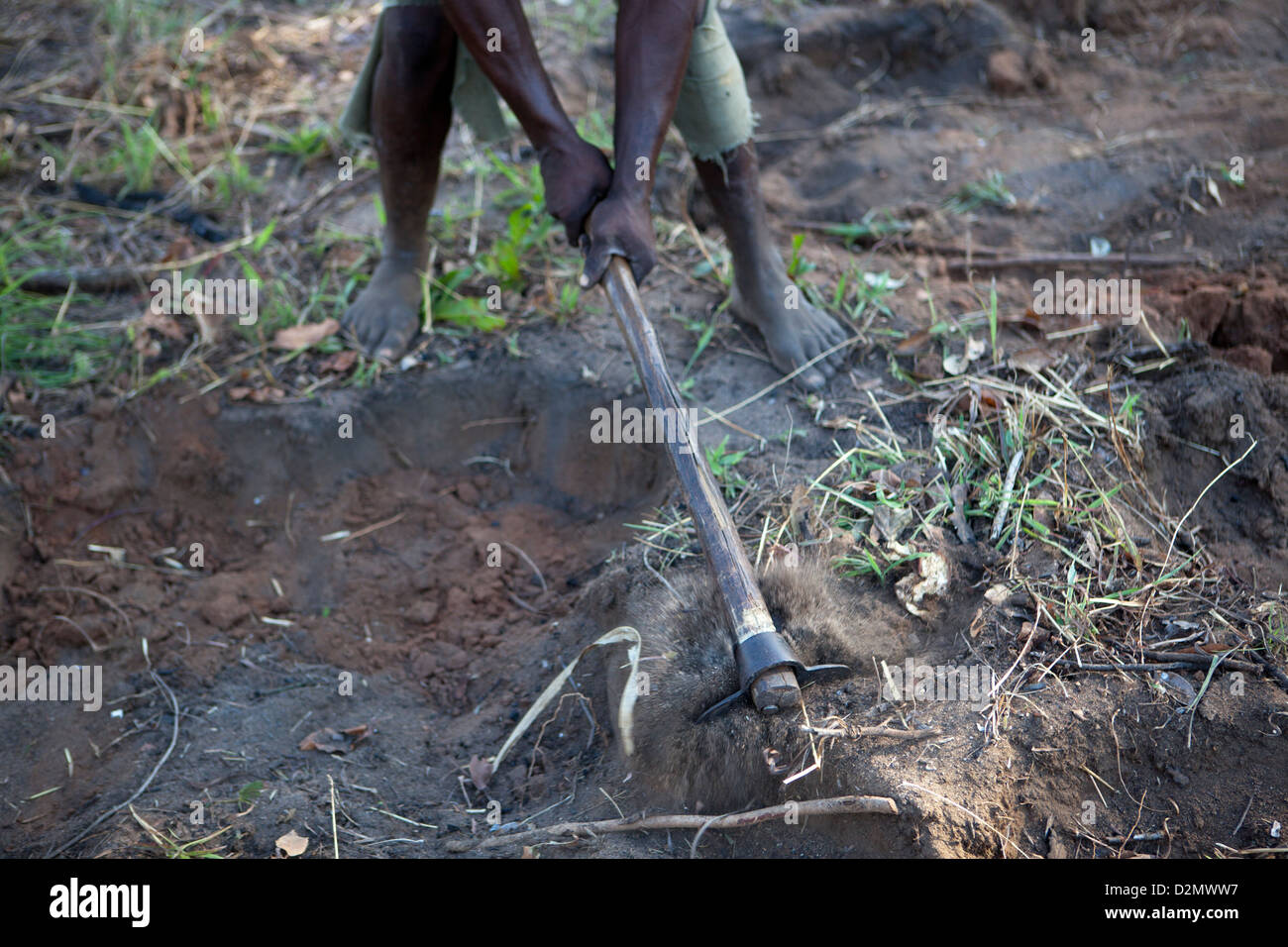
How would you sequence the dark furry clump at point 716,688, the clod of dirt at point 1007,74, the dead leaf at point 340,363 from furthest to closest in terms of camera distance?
the clod of dirt at point 1007,74 → the dead leaf at point 340,363 → the dark furry clump at point 716,688

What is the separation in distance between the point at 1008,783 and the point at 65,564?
2.40 m

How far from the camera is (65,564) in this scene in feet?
8.59

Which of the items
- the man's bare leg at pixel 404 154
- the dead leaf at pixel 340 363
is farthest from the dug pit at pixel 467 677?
the man's bare leg at pixel 404 154

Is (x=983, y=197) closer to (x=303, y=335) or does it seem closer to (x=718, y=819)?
(x=303, y=335)

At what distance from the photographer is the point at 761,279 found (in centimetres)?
277

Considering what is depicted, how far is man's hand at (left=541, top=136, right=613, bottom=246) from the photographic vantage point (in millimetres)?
2293

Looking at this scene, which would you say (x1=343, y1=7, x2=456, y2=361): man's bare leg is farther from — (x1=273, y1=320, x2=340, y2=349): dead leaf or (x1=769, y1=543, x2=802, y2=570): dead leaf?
(x1=769, y1=543, x2=802, y2=570): dead leaf

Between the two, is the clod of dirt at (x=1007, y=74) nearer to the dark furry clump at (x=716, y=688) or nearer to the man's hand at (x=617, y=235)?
the man's hand at (x=617, y=235)

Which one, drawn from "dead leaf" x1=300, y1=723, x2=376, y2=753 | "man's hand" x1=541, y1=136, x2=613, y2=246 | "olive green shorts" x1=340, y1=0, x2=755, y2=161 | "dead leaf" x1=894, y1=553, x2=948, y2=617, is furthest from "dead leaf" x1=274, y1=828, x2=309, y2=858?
"olive green shorts" x1=340, y1=0, x2=755, y2=161

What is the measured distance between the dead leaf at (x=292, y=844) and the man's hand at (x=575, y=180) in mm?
1404

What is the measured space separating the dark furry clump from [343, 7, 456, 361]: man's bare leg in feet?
4.59

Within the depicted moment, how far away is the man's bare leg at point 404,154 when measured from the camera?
102 inches

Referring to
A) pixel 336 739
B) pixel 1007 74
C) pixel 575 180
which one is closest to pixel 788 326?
pixel 575 180
